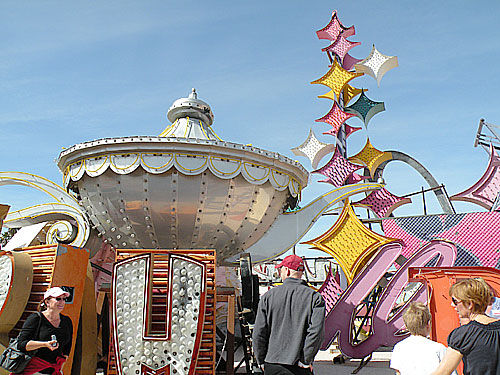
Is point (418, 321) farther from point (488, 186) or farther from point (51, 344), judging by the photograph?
point (488, 186)

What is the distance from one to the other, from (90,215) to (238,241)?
1949mm

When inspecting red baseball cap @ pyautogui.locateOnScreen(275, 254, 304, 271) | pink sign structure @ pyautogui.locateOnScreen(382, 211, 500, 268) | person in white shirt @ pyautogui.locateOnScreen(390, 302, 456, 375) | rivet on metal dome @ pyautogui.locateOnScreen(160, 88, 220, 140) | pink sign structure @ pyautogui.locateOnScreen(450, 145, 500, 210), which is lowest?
person in white shirt @ pyautogui.locateOnScreen(390, 302, 456, 375)

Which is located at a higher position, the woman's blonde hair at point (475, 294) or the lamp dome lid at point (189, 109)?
the lamp dome lid at point (189, 109)

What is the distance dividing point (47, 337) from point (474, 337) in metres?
2.57

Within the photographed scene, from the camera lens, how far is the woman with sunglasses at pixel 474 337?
210 centimetres

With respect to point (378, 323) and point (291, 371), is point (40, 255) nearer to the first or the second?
point (291, 371)

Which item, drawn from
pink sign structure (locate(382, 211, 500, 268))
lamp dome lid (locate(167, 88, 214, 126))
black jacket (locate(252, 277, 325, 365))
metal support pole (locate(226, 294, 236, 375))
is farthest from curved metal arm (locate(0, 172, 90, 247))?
pink sign structure (locate(382, 211, 500, 268))

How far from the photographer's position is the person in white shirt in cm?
255

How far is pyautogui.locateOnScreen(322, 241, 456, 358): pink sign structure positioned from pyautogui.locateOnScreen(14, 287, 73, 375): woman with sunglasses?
5.02 metres

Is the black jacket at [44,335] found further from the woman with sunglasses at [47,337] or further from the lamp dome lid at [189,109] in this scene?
the lamp dome lid at [189,109]

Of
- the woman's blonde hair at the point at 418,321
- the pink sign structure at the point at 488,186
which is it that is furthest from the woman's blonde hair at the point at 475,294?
the pink sign structure at the point at 488,186

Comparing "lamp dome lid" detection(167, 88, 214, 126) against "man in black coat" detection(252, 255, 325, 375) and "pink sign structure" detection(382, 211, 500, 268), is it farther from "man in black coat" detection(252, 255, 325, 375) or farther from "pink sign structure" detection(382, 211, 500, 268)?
"pink sign structure" detection(382, 211, 500, 268)

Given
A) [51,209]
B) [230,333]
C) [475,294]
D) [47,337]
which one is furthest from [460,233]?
[47,337]

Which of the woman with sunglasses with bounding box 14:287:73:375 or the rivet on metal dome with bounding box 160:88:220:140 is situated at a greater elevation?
the rivet on metal dome with bounding box 160:88:220:140
